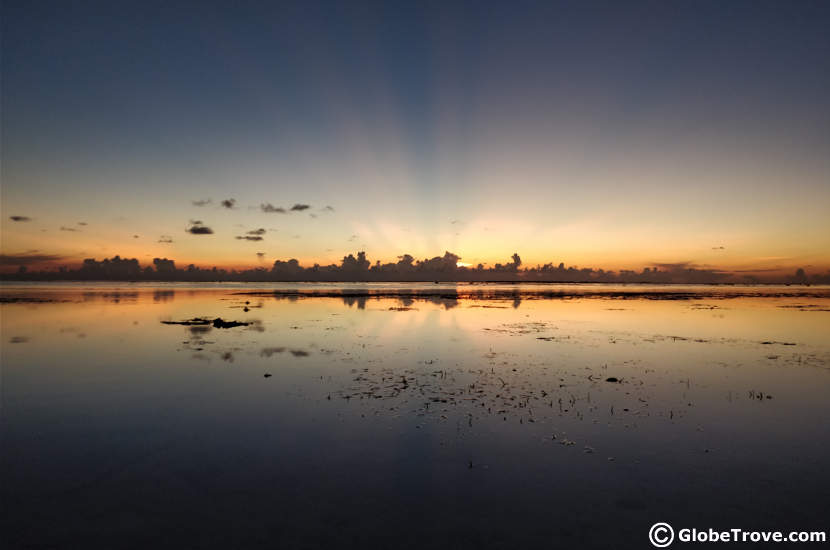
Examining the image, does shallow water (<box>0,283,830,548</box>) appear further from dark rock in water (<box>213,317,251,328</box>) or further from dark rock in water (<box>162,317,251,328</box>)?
dark rock in water (<box>162,317,251,328</box>)

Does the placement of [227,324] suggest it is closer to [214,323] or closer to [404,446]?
[214,323]

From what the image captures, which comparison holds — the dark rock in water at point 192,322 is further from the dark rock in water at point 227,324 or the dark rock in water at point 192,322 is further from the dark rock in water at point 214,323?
the dark rock in water at point 227,324

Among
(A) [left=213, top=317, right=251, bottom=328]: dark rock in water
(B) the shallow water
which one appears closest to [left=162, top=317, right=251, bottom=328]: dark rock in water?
(A) [left=213, top=317, right=251, bottom=328]: dark rock in water

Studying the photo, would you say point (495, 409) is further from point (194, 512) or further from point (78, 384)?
point (78, 384)

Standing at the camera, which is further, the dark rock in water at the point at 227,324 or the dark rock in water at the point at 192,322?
the dark rock in water at the point at 192,322

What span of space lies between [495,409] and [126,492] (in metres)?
13.6

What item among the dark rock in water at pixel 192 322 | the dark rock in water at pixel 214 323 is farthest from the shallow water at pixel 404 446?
the dark rock in water at pixel 192 322

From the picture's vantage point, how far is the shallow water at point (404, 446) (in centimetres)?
1053

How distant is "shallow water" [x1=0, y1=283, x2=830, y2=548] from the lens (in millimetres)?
10531

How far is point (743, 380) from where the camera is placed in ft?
82.0

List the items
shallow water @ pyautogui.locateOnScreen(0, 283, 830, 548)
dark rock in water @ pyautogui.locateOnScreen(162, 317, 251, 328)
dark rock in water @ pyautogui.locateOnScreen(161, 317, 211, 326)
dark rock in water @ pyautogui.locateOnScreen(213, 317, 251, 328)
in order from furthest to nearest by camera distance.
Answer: dark rock in water @ pyautogui.locateOnScreen(161, 317, 211, 326) → dark rock in water @ pyautogui.locateOnScreen(162, 317, 251, 328) → dark rock in water @ pyautogui.locateOnScreen(213, 317, 251, 328) → shallow water @ pyautogui.locateOnScreen(0, 283, 830, 548)

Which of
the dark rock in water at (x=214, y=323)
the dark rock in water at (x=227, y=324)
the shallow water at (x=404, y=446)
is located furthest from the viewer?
the dark rock in water at (x=214, y=323)

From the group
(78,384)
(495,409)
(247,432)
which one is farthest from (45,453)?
(495,409)

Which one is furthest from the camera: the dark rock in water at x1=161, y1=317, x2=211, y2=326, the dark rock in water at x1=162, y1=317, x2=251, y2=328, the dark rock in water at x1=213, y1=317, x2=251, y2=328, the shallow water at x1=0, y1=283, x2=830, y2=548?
the dark rock in water at x1=161, y1=317, x2=211, y2=326
